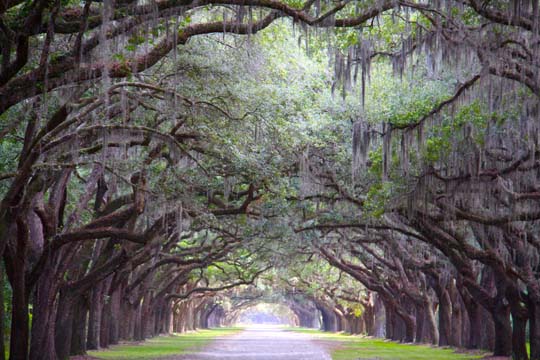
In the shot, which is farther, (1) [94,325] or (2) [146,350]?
(2) [146,350]

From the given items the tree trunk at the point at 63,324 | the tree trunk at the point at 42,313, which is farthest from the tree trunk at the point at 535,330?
the tree trunk at the point at 42,313

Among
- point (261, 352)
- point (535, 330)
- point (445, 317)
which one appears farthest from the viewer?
point (445, 317)

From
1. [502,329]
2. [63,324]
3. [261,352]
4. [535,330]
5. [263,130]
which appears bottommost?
[261,352]

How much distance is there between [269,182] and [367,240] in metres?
12.5

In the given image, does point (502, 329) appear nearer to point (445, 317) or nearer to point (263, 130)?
point (445, 317)

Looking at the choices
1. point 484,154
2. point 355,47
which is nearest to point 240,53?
point 355,47

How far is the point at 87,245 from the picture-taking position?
864 inches

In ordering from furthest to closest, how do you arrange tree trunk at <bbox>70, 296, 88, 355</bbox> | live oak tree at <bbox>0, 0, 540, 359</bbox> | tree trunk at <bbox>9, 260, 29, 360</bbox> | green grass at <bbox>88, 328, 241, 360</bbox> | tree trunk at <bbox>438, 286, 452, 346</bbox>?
1. tree trunk at <bbox>438, 286, 452, 346</bbox>
2. green grass at <bbox>88, 328, 241, 360</bbox>
3. tree trunk at <bbox>70, 296, 88, 355</bbox>
4. tree trunk at <bbox>9, 260, 29, 360</bbox>
5. live oak tree at <bbox>0, 0, 540, 359</bbox>

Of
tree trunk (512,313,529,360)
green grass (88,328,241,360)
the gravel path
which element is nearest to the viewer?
tree trunk (512,313,529,360)

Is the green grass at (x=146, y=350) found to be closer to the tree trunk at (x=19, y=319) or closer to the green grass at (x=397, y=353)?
the green grass at (x=397, y=353)

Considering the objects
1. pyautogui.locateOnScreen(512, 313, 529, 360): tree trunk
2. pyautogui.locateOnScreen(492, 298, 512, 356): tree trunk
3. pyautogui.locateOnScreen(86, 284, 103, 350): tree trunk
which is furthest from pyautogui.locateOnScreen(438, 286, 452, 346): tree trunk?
pyautogui.locateOnScreen(86, 284, 103, 350): tree trunk

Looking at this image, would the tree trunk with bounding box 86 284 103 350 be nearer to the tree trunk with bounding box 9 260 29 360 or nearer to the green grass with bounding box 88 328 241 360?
the green grass with bounding box 88 328 241 360

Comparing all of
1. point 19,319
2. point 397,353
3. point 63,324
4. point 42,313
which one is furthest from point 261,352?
point 19,319

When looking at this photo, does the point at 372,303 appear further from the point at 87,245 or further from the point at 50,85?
the point at 50,85
